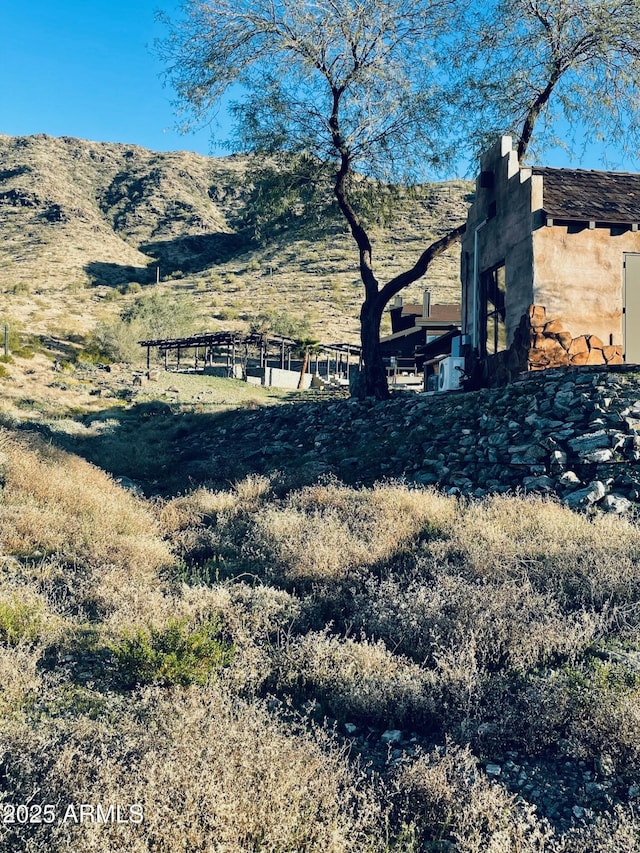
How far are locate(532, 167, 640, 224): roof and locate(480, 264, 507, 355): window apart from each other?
6.86ft

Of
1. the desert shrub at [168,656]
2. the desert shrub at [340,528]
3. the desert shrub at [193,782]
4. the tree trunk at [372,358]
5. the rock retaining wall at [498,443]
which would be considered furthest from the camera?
the tree trunk at [372,358]

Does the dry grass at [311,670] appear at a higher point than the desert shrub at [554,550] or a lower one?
lower

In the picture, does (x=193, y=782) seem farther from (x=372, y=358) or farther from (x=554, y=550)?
(x=372, y=358)

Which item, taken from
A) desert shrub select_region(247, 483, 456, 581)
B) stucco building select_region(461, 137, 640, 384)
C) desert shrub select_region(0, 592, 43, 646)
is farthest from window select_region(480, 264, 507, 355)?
desert shrub select_region(0, 592, 43, 646)

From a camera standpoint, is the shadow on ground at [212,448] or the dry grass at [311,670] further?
the shadow on ground at [212,448]

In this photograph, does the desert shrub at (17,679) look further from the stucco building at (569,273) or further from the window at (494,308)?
the window at (494,308)

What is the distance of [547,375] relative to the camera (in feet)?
42.2

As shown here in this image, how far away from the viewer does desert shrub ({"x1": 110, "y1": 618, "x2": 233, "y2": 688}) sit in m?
4.41

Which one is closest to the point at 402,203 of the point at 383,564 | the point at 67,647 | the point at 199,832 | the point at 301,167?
the point at 301,167

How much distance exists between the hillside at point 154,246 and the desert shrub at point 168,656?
1433 inches

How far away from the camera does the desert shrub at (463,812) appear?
3.06 meters

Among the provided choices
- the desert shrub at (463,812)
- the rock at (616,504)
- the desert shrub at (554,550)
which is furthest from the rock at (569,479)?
the desert shrub at (463,812)

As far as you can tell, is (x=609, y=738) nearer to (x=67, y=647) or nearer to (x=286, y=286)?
(x=67, y=647)

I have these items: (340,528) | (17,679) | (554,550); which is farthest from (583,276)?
(17,679)
